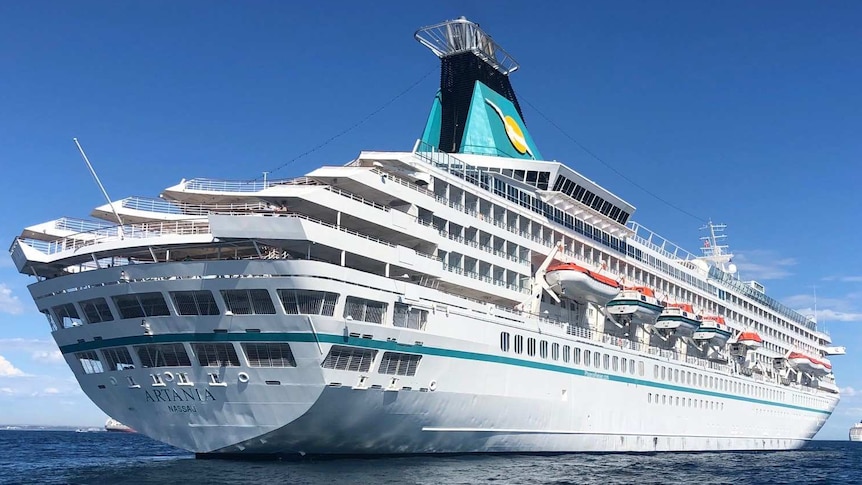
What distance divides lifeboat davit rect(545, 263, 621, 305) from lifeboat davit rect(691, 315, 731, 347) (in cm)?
1399

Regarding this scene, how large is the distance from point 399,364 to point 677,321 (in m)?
25.3

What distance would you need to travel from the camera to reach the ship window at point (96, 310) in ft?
86.1

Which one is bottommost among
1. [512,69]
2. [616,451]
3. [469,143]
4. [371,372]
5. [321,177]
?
[616,451]

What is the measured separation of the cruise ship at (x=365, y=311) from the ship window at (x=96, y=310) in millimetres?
65

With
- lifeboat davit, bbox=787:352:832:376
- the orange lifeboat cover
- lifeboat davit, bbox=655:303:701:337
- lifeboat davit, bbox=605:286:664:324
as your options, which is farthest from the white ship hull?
lifeboat davit, bbox=787:352:832:376

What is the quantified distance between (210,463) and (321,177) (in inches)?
412

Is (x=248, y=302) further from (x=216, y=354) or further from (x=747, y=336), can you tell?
(x=747, y=336)

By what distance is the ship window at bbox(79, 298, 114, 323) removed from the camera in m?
26.2

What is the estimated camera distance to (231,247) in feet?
83.1

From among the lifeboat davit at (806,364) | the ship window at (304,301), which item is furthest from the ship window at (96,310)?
the lifeboat davit at (806,364)

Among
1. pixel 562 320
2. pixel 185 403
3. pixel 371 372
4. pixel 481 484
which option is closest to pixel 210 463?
pixel 185 403

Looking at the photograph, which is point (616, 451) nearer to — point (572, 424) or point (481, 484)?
point (572, 424)

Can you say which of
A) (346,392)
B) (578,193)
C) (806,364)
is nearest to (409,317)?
(346,392)

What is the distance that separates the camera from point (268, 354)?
24.3m
